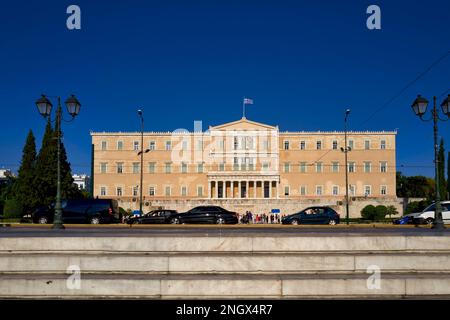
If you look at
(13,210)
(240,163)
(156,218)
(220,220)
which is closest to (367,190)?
(240,163)

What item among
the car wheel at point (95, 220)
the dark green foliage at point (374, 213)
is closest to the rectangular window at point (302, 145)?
the dark green foliage at point (374, 213)

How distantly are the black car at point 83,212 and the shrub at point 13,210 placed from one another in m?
22.9

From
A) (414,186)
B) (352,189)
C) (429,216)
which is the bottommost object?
(429,216)

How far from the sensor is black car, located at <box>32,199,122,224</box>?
89.1 feet

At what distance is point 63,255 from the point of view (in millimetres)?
9195

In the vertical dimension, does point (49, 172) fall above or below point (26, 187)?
above

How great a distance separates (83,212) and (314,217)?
14.2 meters

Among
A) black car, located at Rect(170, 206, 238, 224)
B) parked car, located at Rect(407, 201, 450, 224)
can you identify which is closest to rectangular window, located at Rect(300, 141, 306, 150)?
parked car, located at Rect(407, 201, 450, 224)

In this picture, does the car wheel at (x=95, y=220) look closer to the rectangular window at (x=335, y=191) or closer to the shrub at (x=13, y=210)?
the shrub at (x=13, y=210)

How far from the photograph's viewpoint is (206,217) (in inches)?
1099

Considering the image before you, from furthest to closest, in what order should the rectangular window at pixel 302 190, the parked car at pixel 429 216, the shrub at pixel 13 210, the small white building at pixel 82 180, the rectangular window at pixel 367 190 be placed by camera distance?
the small white building at pixel 82 180 → the rectangular window at pixel 302 190 → the rectangular window at pixel 367 190 → the shrub at pixel 13 210 → the parked car at pixel 429 216

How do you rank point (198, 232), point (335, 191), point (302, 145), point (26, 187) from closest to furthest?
point (198, 232) → point (26, 187) → point (335, 191) → point (302, 145)

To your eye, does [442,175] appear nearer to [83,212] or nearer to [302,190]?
[302,190]

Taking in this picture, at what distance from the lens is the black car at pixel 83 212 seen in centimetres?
2716
